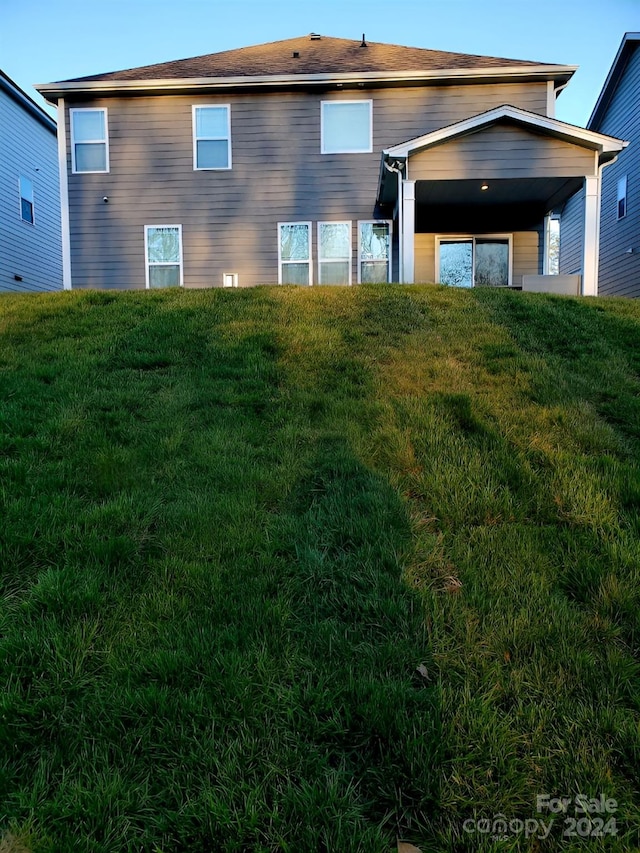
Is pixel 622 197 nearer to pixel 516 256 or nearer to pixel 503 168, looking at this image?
pixel 516 256

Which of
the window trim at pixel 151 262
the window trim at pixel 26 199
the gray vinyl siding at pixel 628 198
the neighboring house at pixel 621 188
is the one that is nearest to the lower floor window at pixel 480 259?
the neighboring house at pixel 621 188

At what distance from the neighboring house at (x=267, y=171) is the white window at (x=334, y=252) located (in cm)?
3

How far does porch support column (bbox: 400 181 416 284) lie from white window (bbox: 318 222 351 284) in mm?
2454

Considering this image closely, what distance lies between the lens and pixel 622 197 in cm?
1512

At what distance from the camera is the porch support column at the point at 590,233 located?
31.1 feet

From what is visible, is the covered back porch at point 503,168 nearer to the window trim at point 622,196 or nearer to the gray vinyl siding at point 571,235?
the window trim at point 622,196

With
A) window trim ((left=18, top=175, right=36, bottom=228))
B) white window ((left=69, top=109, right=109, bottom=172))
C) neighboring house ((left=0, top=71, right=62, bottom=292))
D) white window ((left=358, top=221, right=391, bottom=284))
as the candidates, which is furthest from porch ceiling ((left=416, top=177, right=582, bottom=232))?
window trim ((left=18, top=175, right=36, bottom=228))

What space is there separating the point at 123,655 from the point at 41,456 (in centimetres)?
182

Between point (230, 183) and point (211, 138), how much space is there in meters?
1.08

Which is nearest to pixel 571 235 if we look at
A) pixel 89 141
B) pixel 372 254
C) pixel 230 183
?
pixel 372 254

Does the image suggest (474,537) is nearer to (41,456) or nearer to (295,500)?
(295,500)

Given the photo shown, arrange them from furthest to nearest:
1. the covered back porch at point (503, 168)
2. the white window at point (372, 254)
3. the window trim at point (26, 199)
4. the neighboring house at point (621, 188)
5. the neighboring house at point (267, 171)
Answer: the window trim at point (26, 199) → the neighboring house at point (621, 188) → the white window at point (372, 254) → the neighboring house at point (267, 171) → the covered back porch at point (503, 168)

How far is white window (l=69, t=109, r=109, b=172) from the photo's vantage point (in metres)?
12.0

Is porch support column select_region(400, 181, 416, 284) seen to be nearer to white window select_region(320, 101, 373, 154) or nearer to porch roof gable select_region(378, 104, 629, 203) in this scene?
porch roof gable select_region(378, 104, 629, 203)
